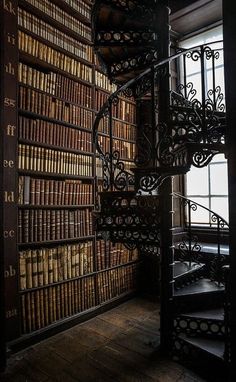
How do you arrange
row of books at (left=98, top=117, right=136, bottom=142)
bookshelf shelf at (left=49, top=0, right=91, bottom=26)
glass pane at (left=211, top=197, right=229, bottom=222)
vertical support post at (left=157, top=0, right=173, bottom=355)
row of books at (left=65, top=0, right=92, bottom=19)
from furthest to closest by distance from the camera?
1. glass pane at (left=211, top=197, right=229, bottom=222)
2. row of books at (left=98, top=117, right=136, bottom=142)
3. row of books at (left=65, top=0, right=92, bottom=19)
4. bookshelf shelf at (left=49, top=0, right=91, bottom=26)
5. vertical support post at (left=157, top=0, right=173, bottom=355)

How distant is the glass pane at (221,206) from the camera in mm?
3295

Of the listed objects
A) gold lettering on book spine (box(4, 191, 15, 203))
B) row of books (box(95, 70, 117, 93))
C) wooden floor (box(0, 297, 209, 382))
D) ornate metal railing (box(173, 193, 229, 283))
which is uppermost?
row of books (box(95, 70, 117, 93))

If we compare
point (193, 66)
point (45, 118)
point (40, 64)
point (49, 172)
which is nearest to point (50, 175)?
point (49, 172)

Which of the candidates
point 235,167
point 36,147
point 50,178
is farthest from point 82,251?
point 235,167

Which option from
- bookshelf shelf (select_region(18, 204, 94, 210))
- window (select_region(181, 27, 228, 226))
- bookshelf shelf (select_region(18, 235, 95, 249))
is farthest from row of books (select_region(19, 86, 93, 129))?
window (select_region(181, 27, 228, 226))

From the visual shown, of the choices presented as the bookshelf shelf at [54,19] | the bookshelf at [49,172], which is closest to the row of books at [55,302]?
the bookshelf at [49,172]

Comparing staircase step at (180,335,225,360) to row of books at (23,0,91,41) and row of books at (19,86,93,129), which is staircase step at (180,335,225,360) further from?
row of books at (23,0,91,41)

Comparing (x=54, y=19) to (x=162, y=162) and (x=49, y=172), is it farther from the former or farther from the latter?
(x=162, y=162)

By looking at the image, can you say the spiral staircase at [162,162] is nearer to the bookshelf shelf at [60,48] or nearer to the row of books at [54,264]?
the bookshelf shelf at [60,48]

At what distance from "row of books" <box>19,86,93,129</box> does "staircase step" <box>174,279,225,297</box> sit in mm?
1783

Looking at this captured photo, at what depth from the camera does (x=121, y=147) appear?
3176 mm

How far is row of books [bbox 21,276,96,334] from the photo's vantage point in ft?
7.24

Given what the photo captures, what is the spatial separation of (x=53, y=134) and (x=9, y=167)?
56cm

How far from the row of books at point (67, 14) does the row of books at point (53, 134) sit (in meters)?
0.95
